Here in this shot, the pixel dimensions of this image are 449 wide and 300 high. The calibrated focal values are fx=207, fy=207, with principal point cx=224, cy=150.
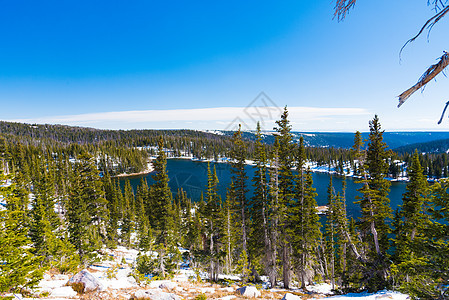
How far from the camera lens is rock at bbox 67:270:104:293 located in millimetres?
8289

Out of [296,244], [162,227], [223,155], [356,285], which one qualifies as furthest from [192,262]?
[223,155]

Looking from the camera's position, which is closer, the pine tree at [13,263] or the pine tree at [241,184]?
the pine tree at [13,263]

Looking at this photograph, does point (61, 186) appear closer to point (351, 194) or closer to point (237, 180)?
point (237, 180)

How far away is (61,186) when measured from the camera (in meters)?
57.5

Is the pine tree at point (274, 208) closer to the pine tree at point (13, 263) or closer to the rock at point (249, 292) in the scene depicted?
the rock at point (249, 292)

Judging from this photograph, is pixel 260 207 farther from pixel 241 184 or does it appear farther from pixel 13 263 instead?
pixel 13 263

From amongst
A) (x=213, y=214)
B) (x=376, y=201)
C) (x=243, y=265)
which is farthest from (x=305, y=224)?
(x=213, y=214)

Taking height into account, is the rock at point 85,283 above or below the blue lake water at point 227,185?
above

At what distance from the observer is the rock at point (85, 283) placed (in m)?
8.29

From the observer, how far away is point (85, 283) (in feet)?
28.0

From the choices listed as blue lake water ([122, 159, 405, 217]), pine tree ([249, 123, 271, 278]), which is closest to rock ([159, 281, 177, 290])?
pine tree ([249, 123, 271, 278])

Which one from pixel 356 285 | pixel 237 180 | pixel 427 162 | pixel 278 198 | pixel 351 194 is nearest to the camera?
pixel 356 285

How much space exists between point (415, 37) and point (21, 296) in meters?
12.0

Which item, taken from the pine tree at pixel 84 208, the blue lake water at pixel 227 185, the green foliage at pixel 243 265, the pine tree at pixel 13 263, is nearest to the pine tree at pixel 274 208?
the green foliage at pixel 243 265
